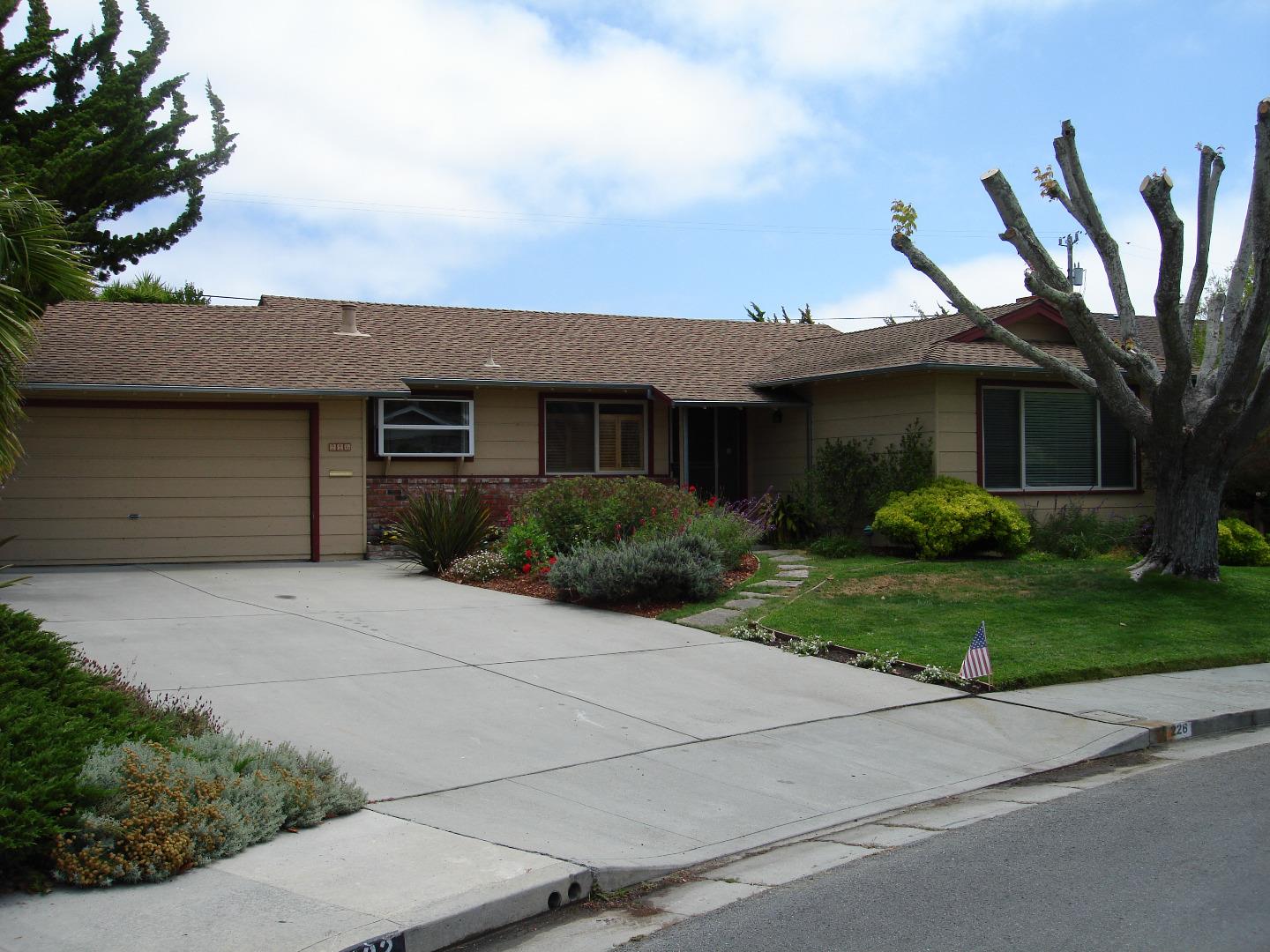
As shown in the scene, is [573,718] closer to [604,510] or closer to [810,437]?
[604,510]

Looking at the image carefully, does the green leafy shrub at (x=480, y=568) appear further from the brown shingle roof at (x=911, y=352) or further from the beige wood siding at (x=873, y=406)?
the beige wood siding at (x=873, y=406)

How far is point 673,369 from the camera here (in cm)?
2164

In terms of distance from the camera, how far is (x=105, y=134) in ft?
81.7

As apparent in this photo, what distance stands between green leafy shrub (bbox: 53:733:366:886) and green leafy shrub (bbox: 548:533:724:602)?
6.88m

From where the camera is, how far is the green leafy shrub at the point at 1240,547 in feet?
59.5

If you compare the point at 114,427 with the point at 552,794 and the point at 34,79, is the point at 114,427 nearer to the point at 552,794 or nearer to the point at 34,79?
the point at 34,79

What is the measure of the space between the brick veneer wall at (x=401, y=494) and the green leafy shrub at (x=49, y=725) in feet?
33.2

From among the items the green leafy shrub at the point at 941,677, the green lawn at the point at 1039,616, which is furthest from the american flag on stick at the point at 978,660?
the green lawn at the point at 1039,616

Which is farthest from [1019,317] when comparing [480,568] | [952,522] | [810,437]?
[480,568]

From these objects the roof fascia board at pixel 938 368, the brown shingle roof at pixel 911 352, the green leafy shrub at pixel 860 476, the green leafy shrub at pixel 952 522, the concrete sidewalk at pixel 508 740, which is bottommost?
the concrete sidewalk at pixel 508 740

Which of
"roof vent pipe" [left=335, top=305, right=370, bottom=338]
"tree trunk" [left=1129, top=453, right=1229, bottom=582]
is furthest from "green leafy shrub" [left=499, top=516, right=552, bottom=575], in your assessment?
"tree trunk" [left=1129, top=453, right=1229, bottom=582]

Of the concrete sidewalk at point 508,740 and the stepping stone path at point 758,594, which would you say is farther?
the stepping stone path at point 758,594

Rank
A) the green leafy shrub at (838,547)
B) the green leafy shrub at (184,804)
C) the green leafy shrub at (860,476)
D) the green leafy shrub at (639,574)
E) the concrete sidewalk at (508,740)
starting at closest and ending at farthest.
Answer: the concrete sidewalk at (508,740), the green leafy shrub at (184,804), the green leafy shrub at (639,574), the green leafy shrub at (838,547), the green leafy shrub at (860,476)

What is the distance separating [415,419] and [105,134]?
447 inches
